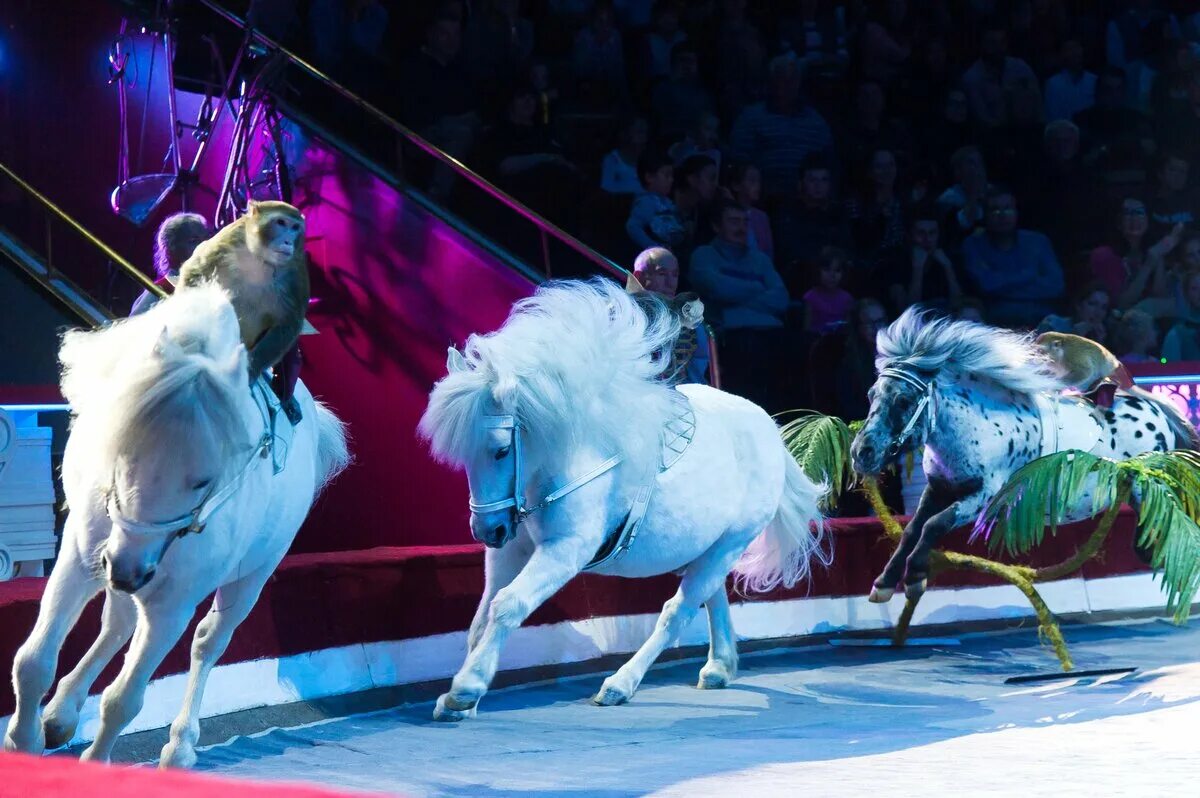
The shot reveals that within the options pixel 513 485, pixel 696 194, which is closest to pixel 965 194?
pixel 696 194

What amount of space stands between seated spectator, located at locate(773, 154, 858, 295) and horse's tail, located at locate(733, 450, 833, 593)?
4.25 meters

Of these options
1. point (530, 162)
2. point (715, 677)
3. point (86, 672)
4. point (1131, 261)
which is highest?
point (530, 162)

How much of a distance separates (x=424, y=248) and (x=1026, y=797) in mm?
5424

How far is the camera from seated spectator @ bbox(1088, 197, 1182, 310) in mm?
13227

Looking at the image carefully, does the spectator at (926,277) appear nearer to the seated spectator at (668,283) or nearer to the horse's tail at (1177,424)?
the horse's tail at (1177,424)

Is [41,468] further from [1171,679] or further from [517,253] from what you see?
[1171,679]

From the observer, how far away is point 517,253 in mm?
10102

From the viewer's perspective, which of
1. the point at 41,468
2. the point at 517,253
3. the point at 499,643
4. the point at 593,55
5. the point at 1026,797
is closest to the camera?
the point at 1026,797

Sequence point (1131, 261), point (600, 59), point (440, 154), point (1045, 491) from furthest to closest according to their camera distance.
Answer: point (1131, 261), point (600, 59), point (440, 154), point (1045, 491)

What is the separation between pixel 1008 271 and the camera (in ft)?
40.9

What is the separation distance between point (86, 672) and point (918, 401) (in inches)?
162

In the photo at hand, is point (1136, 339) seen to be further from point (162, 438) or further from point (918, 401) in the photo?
point (162, 438)

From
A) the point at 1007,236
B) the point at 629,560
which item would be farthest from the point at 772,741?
the point at 1007,236

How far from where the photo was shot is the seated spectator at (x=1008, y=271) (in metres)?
12.4
